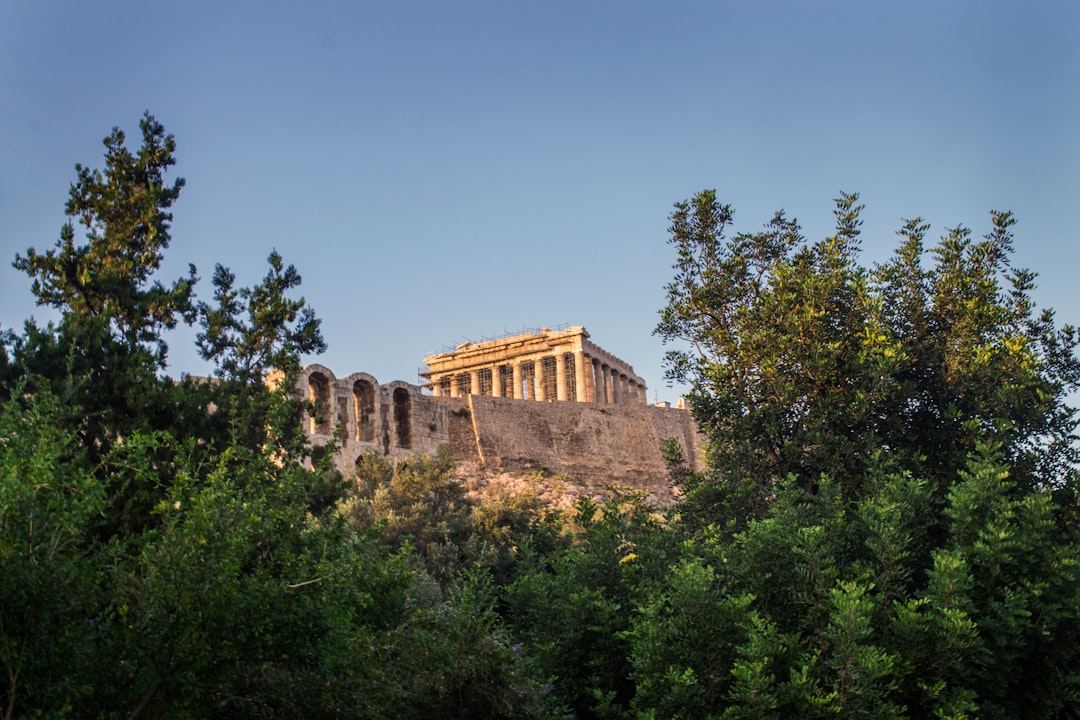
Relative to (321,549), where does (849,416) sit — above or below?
above

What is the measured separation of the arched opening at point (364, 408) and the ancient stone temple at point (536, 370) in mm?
13051

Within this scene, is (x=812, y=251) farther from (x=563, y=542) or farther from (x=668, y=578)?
(x=668, y=578)

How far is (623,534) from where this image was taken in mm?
12008

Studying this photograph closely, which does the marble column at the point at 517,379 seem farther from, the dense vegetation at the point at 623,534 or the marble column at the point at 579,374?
the dense vegetation at the point at 623,534

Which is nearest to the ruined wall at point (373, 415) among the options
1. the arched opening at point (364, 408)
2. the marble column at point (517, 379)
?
the arched opening at point (364, 408)

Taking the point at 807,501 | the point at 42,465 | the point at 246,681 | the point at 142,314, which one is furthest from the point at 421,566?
the point at 42,465

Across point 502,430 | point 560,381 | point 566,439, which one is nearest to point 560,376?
point 560,381

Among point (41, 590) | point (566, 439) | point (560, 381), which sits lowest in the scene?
point (41, 590)

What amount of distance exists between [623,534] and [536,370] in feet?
114

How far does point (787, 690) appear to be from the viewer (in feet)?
29.2

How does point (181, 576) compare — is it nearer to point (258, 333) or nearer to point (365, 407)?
point (258, 333)

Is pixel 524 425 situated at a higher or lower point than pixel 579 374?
lower

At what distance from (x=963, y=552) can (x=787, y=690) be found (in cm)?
228

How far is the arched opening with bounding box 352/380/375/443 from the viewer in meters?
32.8
